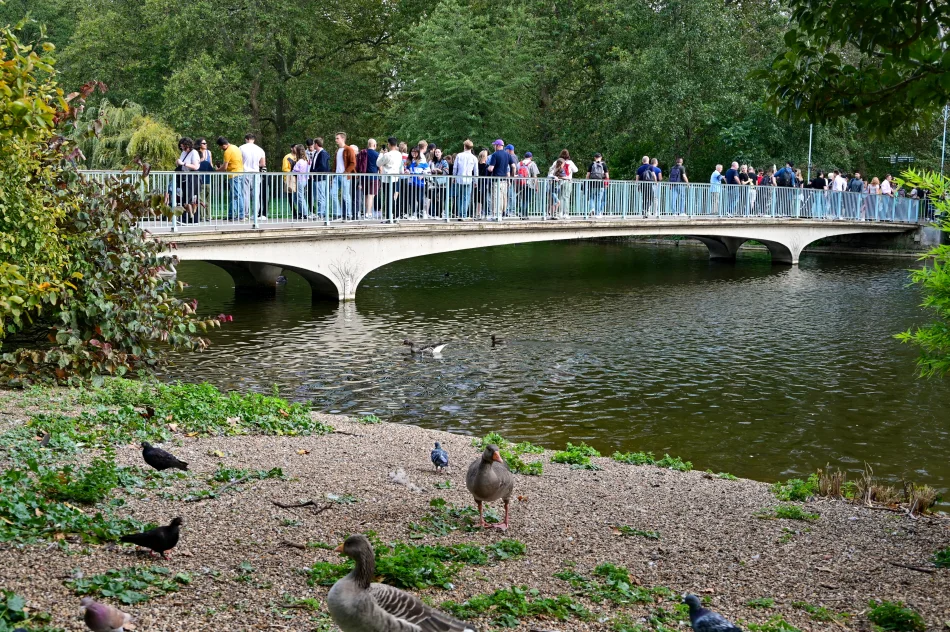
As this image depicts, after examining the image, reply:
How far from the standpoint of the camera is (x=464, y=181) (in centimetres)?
2509

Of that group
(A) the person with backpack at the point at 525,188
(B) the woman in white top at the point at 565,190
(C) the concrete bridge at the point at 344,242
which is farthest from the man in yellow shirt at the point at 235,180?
(B) the woman in white top at the point at 565,190

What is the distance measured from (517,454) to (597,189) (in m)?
20.1

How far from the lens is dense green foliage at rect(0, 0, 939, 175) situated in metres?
43.6

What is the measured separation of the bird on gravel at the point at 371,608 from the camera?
15.0 ft

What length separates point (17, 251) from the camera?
35.4 feet

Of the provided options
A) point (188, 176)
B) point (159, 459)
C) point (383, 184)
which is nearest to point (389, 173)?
point (383, 184)

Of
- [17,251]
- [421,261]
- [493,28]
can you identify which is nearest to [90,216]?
[17,251]

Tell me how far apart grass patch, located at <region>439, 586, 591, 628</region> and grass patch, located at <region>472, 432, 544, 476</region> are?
3.92 metres

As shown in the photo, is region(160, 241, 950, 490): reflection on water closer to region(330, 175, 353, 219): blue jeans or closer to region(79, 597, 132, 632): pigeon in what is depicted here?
region(330, 175, 353, 219): blue jeans

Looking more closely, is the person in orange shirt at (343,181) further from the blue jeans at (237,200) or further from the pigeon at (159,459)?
the pigeon at (159,459)

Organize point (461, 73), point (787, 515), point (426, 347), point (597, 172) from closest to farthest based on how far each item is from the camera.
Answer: point (787, 515)
point (426, 347)
point (597, 172)
point (461, 73)

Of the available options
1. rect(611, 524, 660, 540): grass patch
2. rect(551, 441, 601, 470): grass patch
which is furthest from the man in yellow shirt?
rect(611, 524, 660, 540): grass patch

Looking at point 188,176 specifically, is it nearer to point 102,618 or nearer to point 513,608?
point 513,608

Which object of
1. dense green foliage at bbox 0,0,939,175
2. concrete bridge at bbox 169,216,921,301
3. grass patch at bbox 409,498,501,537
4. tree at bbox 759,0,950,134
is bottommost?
grass patch at bbox 409,498,501,537
